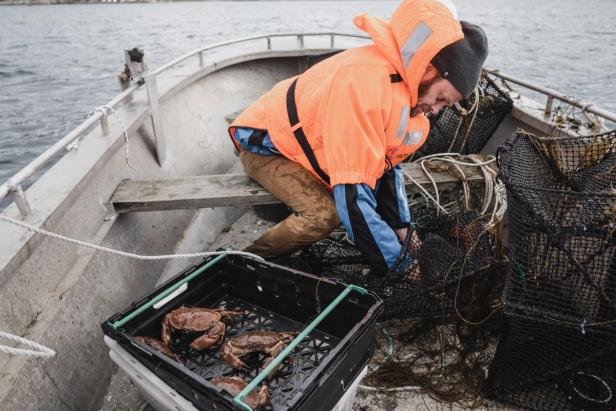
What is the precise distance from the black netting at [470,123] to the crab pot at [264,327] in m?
2.36

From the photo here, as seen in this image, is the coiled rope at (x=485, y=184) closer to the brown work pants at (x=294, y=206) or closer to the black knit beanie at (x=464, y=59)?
the brown work pants at (x=294, y=206)

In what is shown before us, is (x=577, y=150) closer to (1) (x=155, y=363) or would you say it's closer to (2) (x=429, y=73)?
(2) (x=429, y=73)

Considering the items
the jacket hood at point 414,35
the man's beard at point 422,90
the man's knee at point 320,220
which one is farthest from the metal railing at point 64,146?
the man's beard at point 422,90

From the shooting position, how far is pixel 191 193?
2.90 metres

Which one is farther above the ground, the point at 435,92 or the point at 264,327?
the point at 435,92

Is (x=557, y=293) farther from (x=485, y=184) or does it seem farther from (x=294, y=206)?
(x=294, y=206)

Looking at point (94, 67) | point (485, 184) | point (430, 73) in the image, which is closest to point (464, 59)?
point (430, 73)

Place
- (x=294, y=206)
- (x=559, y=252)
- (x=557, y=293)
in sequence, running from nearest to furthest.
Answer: (x=559, y=252) < (x=557, y=293) < (x=294, y=206)

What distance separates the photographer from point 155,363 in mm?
1776

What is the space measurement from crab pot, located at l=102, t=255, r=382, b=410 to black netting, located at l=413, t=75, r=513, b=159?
2.36 meters

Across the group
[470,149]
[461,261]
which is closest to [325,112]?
[461,261]

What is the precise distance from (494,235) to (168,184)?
7.31 feet

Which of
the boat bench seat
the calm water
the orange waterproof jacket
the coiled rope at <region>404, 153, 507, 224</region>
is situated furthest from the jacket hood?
the calm water

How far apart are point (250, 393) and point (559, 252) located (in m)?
1.50
